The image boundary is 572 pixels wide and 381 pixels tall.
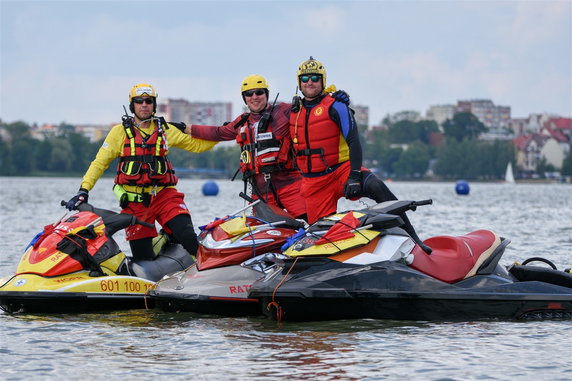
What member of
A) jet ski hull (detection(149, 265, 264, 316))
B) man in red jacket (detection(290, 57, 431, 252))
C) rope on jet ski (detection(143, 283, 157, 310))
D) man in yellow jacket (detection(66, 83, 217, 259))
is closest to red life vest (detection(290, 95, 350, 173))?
man in red jacket (detection(290, 57, 431, 252))

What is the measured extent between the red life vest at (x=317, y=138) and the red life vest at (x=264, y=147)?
8.8 inches

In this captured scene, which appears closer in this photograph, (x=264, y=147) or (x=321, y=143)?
(x=321, y=143)

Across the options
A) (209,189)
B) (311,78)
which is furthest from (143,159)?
(209,189)

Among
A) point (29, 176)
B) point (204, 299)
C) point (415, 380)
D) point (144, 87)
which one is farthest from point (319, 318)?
point (29, 176)

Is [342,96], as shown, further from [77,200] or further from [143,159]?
[77,200]

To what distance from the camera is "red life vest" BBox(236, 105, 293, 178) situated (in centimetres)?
1030

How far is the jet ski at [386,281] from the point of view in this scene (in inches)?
346

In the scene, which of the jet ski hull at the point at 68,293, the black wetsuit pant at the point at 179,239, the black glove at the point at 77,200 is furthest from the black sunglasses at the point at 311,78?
the jet ski hull at the point at 68,293

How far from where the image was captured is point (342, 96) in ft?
33.0

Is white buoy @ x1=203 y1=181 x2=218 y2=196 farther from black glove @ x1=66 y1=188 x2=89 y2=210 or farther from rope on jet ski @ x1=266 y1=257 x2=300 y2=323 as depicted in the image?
rope on jet ski @ x1=266 y1=257 x2=300 y2=323

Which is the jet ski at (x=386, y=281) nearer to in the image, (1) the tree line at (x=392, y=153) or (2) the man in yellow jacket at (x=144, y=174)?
(2) the man in yellow jacket at (x=144, y=174)

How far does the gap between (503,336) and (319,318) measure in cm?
157

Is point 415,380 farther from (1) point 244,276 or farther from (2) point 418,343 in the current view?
(1) point 244,276

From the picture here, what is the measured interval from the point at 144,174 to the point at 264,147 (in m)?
1.24
